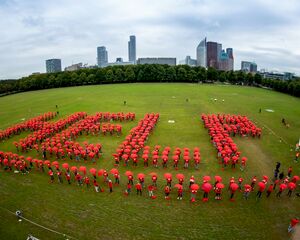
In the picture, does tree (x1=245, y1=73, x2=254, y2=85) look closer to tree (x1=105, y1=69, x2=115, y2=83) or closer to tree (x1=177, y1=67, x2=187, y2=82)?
tree (x1=177, y1=67, x2=187, y2=82)

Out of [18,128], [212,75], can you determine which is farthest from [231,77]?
[18,128]

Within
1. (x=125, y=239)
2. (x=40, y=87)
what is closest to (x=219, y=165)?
(x=125, y=239)

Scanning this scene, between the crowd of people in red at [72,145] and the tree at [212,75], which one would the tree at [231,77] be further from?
the crowd of people in red at [72,145]

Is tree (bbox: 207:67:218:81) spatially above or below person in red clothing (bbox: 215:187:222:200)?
A: above

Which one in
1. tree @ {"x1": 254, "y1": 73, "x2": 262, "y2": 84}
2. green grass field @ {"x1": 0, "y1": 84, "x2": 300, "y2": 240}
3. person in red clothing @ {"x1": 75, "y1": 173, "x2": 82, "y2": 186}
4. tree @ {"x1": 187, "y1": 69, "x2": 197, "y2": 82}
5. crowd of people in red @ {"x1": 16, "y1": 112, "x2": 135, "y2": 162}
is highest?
tree @ {"x1": 187, "y1": 69, "x2": 197, "y2": 82}

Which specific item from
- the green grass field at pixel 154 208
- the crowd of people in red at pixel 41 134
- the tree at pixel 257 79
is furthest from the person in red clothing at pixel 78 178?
the tree at pixel 257 79

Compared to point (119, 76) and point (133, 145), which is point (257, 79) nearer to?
point (119, 76)

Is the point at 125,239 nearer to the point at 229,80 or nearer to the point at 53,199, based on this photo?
the point at 53,199

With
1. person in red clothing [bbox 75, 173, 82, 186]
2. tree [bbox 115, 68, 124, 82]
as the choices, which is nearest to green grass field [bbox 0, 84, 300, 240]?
person in red clothing [bbox 75, 173, 82, 186]
